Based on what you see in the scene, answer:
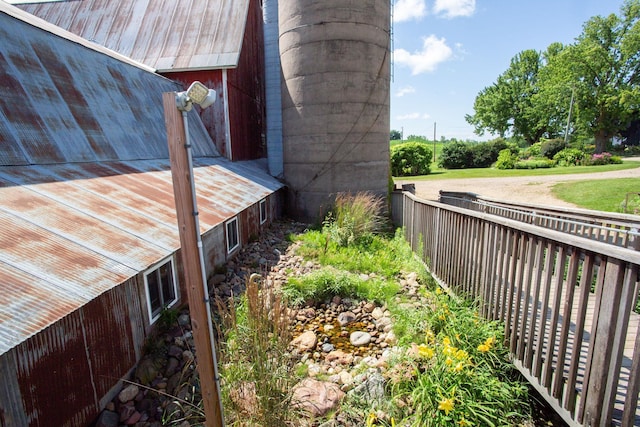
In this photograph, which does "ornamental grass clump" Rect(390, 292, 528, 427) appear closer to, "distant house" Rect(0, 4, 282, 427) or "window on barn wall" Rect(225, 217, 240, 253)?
"distant house" Rect(0, 4, 282, 427)

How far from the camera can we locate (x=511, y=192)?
16.2 metres

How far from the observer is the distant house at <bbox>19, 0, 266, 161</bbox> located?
34.9 ft

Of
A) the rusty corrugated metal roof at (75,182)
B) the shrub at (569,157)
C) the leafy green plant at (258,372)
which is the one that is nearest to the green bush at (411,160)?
the shrub at (569,157)

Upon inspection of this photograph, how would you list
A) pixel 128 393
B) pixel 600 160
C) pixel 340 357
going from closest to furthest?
1. pixel 128 393
2. pixel 340 357
3. pixel 600 160

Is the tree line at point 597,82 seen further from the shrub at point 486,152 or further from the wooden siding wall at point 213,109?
the wooden siding wall at point 213,109

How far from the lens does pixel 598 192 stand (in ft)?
44.0

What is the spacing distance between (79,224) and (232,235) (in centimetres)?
333

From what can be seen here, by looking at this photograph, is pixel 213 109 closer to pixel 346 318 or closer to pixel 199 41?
pixel 199 41

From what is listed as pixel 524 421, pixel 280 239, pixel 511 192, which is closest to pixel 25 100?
pixel 280 239

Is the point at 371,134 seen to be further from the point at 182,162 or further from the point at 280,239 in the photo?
the point at 182,162

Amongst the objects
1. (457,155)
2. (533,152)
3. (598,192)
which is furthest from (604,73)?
(598,192)

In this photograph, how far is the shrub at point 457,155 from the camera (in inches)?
1304

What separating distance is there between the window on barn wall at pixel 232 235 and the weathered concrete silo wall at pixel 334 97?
12.5 ft

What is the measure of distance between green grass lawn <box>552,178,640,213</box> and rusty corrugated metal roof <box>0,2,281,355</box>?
1189 cm
